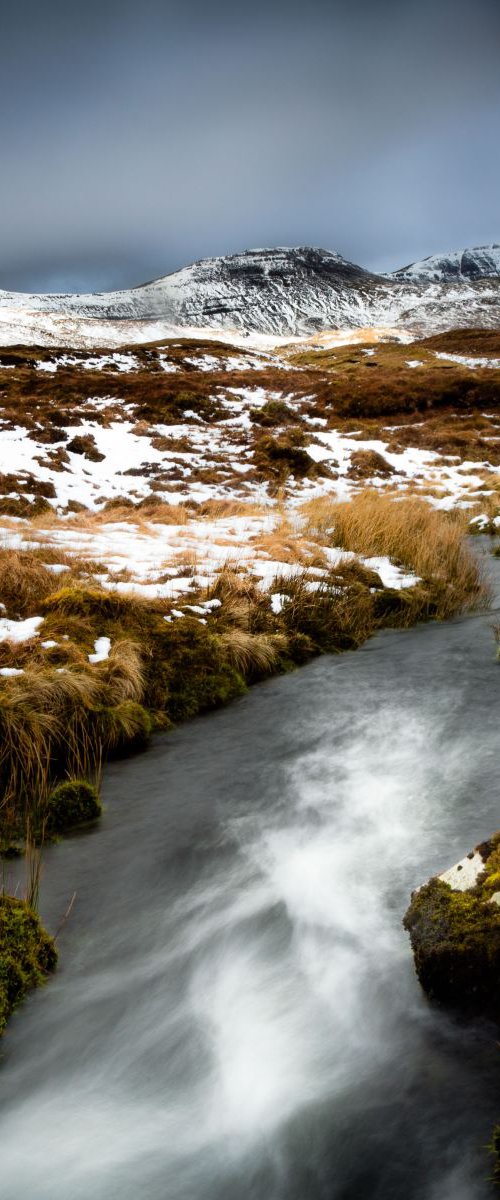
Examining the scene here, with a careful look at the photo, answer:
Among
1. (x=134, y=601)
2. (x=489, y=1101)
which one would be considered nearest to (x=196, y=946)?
(x=489, y=1101)

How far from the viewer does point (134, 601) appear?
795 centimetres

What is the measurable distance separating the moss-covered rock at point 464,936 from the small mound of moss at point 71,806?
8.96 feet

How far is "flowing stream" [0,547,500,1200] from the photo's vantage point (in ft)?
9.07

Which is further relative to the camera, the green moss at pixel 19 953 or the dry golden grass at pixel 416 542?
the dry golden grass at pixel 416 542

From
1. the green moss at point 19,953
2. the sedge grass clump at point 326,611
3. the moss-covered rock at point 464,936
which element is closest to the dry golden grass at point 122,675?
the sedge grass clump at point 326,611

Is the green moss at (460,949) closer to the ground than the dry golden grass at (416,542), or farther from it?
closer to the ground

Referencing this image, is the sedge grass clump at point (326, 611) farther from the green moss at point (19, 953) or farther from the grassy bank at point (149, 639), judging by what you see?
the green moss at point (19, 953)

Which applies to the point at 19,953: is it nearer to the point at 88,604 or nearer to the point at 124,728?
the point at 124,728

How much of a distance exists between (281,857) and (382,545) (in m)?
7.91

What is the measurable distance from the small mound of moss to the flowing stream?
6.8 inches

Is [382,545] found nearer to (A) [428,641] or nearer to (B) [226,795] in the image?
(A) [428,641]

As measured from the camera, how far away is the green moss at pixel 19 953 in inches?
133

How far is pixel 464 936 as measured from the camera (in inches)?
121

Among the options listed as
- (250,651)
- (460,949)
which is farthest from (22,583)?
(460,949)
